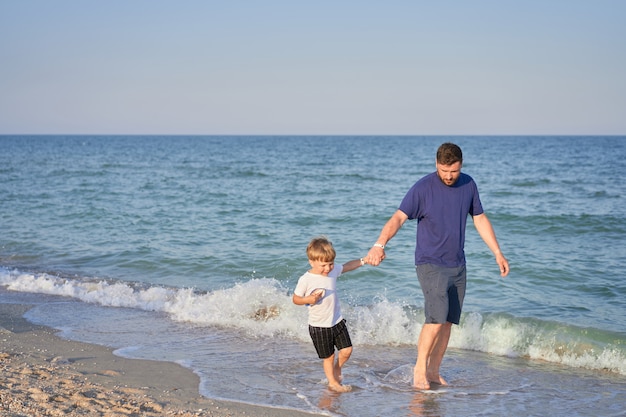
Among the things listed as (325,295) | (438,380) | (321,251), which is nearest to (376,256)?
(321,251)

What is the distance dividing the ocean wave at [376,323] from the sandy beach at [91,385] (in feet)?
5.70

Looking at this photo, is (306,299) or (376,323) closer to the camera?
(306,299)

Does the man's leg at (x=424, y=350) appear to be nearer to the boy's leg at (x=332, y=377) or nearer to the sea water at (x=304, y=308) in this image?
the sea water at (x=304, y=308)

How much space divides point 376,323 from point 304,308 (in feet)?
3.34

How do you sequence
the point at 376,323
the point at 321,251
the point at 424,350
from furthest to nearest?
the point at 376,323 < the point at 424,350 < the point at 321,251

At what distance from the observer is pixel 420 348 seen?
5.47 meters

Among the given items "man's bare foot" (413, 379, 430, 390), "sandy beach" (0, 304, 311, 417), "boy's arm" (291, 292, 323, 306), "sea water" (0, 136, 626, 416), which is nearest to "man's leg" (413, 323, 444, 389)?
"man's bare foot" (413, 379, 430, 390)

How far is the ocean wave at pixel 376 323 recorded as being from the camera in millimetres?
7051

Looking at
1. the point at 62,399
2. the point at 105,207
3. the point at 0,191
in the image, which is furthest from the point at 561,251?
the point at 0,191

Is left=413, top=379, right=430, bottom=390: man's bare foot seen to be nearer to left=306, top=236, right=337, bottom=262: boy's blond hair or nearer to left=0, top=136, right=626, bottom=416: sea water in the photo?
left=0, top=136, right=626, bottom=416: sea water

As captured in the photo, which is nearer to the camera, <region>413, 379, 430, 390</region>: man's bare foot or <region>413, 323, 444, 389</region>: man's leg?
<region>413, 323, 444, 389</region>: man's leg

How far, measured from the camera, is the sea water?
573cm

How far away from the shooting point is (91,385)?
5199 mm

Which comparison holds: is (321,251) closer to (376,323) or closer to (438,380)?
(438,380)
